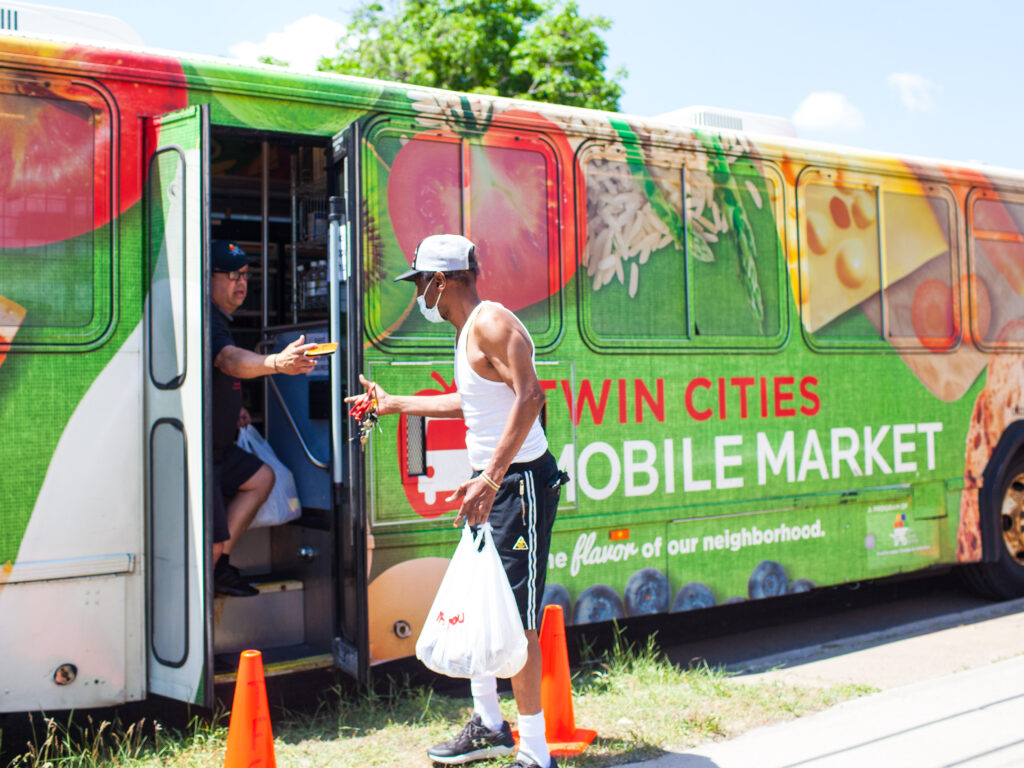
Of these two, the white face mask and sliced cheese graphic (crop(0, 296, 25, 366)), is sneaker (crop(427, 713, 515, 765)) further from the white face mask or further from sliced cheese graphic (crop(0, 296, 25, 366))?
sliced cheese graphic (crop(0, 296, 25, 366))

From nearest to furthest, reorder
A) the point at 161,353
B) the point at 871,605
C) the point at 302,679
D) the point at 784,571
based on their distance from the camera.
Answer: the point at 161,353, the point at 302,679, the point at 784,571, the point at 871,605

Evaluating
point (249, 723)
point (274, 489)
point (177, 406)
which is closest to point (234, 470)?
point (274, 489)

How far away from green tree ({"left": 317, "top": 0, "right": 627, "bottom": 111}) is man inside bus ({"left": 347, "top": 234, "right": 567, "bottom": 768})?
13146 mm

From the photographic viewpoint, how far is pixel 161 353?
4.33 metres

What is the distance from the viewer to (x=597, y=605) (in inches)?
212

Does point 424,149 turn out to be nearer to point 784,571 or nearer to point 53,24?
point 53,24

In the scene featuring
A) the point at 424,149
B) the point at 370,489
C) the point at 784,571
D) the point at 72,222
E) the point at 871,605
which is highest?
the point at 424,149

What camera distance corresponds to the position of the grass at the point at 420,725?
4.12m

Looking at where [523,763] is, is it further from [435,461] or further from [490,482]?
[435,461]

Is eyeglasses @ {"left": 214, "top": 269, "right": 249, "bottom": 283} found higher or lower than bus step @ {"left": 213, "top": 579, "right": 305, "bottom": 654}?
higher

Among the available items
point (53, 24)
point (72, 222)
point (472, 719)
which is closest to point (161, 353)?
point (72, 222)

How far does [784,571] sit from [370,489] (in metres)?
2.74

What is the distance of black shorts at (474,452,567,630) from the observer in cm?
367

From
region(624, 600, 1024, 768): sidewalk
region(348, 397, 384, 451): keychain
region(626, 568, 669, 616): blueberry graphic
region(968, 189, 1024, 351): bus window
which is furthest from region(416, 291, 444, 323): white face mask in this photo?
region(968, 189, 1024, 351): bus window
